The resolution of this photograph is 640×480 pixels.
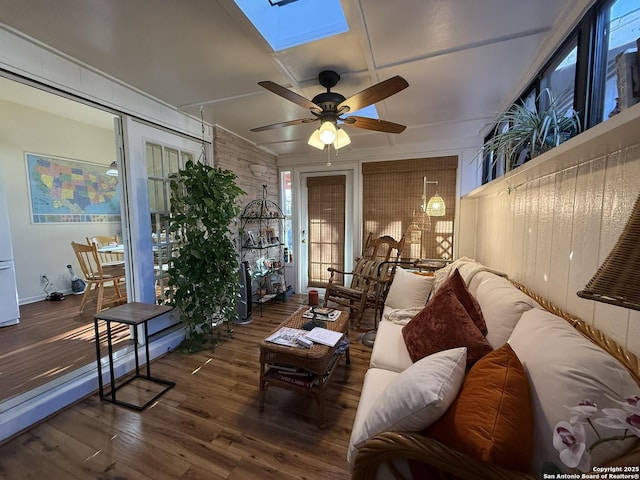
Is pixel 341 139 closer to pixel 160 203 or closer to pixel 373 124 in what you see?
pixel 373 124

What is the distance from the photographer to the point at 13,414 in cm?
157

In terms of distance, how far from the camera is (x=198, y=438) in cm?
154

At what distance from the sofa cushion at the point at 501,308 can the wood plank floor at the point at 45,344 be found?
9.89 feet

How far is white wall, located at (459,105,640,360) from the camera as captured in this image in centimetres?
92

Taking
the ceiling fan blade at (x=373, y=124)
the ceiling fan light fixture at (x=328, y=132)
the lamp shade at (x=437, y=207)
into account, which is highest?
the ceiling fan blade at (x=373, y=124)

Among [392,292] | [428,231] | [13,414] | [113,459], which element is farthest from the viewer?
[428,231]

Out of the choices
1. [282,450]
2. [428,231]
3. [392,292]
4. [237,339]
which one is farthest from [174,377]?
[428,231]

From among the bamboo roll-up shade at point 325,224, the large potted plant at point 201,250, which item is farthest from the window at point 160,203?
the bamboo roll-up shade at point 325,224

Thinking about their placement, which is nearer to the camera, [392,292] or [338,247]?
[392,292]

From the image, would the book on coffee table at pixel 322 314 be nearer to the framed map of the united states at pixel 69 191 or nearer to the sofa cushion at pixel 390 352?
the sofa cushion at pixel 390 352

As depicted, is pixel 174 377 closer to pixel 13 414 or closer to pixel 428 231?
pixel 13 414

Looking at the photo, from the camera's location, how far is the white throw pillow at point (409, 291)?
241 cm

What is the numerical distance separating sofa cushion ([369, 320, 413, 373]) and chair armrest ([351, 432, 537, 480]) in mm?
724

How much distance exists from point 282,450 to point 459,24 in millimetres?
2603
